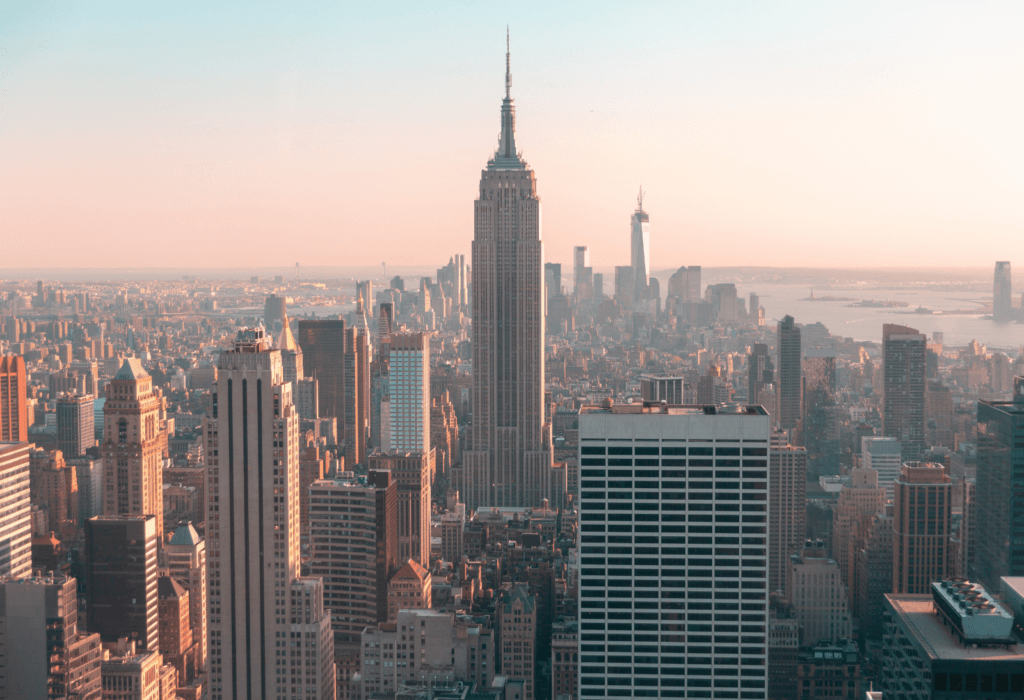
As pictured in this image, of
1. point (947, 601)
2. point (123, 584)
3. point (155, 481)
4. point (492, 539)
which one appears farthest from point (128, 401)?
point (947, 601)

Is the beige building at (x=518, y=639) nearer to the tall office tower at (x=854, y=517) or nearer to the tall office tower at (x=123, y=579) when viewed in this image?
the tall office tower at (x=123, y=579)

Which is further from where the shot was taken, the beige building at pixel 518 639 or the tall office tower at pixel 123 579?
the beige building at pixel 518 639

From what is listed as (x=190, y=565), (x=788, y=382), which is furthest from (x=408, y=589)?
(x=788, y=382)

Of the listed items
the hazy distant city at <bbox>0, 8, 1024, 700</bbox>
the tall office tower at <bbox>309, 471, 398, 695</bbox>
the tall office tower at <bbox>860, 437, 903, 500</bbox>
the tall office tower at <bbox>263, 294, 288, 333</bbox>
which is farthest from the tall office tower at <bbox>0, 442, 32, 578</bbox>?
the tall office tower at <bbox>860, 437, 903, 500</bbox>

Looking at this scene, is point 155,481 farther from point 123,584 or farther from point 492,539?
point 492,539

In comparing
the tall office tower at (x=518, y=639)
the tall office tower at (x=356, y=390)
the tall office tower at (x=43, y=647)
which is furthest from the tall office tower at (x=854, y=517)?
the tall office tower at (x=356, y=390)

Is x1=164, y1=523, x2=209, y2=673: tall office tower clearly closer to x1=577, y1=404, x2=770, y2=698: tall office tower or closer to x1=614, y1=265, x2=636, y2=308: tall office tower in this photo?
x1=577, y1=404, x2=770, y2=698: tall office tower
